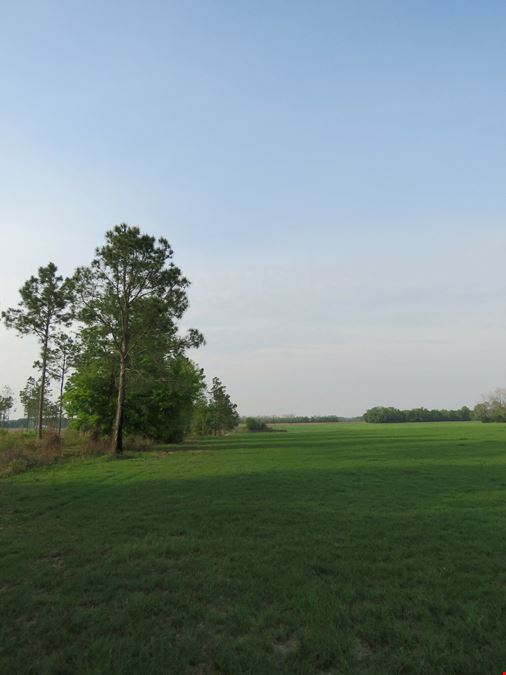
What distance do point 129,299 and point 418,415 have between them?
591 ft

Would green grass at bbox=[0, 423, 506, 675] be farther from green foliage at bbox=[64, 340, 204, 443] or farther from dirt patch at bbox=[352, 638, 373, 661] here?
green foliage at bbox=[64, 340, 204, 443]

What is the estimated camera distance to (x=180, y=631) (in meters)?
4.77

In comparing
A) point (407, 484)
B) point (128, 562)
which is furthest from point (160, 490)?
point (407, 484)

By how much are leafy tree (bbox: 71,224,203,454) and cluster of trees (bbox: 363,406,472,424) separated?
171464 mm

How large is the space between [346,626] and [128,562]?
3.90 m

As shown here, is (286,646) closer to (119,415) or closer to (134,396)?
(119,415)

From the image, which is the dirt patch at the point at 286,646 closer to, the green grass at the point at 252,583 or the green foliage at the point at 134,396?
the green grass at the point at 252,583

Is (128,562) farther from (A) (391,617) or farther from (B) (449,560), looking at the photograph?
(B) (449,560)

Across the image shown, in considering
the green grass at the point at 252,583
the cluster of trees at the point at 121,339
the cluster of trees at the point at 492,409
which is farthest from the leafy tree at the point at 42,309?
the cluster of trees at the point at 492,409

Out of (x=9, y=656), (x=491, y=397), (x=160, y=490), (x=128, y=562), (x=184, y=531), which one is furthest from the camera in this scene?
(x=491, y=397)

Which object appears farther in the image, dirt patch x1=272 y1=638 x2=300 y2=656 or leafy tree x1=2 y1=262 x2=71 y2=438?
leafy tree x1=2 y1=262 x2=71 y2=438

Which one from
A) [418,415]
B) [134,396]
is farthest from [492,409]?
[134,396]

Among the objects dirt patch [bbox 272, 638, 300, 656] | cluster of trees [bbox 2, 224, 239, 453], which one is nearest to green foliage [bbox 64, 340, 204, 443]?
cluster of trees [bbox 2, 224, 239, 453]

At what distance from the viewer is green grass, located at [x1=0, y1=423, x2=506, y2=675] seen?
424 centimetres
